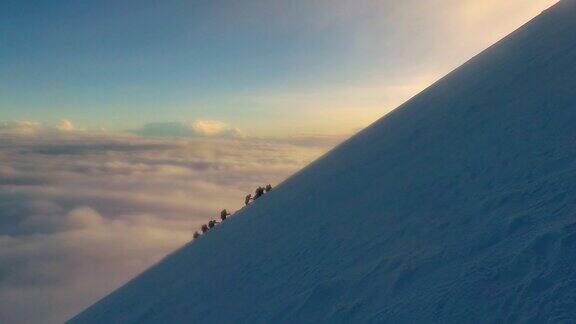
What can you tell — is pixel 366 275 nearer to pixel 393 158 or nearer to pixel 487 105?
pixel 393 158

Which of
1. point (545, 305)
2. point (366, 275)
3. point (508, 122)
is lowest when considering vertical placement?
point (545, 305)

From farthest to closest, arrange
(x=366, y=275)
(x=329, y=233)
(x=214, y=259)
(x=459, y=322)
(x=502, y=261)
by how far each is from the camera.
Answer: (x=214, y=259) → (x=329, y=233) → (x=366, y=275) → (x=502, y=261) → (x=459, y=322)

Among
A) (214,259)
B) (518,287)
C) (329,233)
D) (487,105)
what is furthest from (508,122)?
(214,259)

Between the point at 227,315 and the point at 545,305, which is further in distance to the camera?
the point at 227,315

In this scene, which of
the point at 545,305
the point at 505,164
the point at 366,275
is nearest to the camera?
the point at 545,305

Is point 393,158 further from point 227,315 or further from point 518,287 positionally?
point 518,287

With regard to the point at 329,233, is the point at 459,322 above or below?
below

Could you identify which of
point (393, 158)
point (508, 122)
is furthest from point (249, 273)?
point (508, 122)
